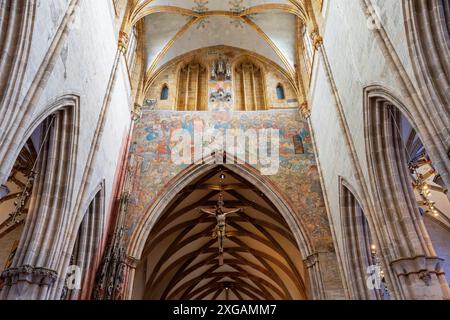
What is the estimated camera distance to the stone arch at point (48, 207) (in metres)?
7.02

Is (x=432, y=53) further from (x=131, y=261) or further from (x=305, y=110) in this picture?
(x=131, y=261)

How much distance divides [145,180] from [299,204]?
4.81 metres

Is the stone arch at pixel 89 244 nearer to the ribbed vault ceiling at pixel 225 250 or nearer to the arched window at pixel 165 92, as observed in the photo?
the ribbed vault ceiling at pixel 225 250

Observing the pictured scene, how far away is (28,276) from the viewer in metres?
6.96

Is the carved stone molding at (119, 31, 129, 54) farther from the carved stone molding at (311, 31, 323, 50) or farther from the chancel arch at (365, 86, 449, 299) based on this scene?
the chancel arch at (365, 86, 449, 299)

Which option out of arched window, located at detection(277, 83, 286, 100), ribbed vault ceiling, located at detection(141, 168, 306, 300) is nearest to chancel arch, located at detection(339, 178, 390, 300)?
ribbed vault ceiling, located at detection(141, 168, 306, 300)

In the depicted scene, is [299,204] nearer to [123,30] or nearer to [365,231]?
[365,231]

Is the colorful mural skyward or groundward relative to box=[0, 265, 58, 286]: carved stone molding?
skyward

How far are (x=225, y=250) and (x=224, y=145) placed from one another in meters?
7.16

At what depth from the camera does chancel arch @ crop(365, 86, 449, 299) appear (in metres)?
6.90

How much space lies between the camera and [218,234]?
44.8 ft

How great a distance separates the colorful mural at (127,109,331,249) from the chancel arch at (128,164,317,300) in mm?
366

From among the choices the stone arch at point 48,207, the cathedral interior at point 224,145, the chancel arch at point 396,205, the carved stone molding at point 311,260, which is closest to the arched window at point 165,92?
the cathedral interior at point 224,145
